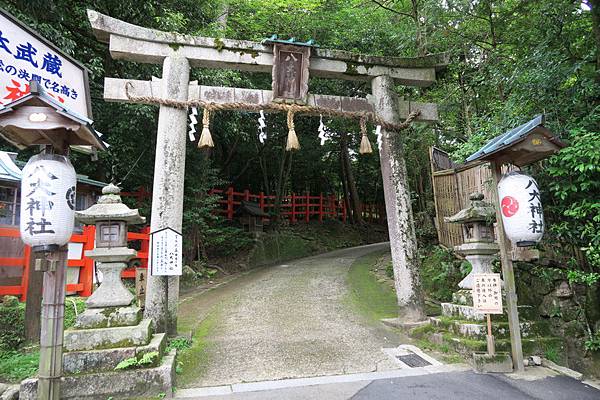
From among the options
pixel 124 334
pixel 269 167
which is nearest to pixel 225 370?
pixel 124 334

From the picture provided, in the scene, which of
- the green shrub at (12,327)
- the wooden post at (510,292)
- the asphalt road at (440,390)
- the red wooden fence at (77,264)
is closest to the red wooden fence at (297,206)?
the red wooden fence at (77,264)

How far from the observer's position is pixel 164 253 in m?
4.95

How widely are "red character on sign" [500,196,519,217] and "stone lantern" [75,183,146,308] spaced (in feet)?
15.6

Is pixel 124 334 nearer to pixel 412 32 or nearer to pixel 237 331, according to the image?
pixel 237 331

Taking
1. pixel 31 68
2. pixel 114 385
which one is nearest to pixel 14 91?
pixel 31 68

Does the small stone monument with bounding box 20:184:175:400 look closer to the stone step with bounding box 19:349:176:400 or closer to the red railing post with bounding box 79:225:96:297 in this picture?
the stone step with bounding box 19:349:176:400

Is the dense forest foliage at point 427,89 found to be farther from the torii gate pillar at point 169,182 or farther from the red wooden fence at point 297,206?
the torii gate pillar at point 169,182

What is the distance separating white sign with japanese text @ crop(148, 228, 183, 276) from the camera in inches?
193

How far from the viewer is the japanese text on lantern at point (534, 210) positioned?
4336mm

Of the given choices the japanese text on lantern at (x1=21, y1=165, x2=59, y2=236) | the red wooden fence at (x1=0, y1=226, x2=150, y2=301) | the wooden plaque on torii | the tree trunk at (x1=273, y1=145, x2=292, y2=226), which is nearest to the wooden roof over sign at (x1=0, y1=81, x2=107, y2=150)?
the japanese text on lantern at (x1=21, y1=165, x2=59, y2=236)

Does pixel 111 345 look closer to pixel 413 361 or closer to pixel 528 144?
pixel 413 361

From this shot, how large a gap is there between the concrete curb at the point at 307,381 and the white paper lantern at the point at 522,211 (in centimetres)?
182

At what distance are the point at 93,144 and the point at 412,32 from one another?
7597 millimetres

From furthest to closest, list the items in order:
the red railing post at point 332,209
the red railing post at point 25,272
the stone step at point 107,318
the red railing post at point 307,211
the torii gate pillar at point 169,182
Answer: the red railing post at point 332,209 < the red railing post at point 307,211 < the red railing post at point 25,272 < the torii gate pillar at point 169,182 < the stone step at point 107,318
